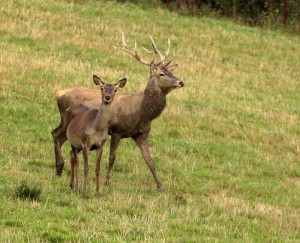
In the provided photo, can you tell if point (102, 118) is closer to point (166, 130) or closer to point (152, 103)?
point (152, 103)

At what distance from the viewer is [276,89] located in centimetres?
2508

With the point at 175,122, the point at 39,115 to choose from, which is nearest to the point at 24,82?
the point at 39,115

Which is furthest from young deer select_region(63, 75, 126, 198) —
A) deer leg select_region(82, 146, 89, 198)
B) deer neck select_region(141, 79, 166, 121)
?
deer neck select_region(141, 79, 166, 121)

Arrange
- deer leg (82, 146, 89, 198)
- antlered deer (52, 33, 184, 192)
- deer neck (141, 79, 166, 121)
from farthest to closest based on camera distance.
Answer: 1. deer neck (141, 79, 166, 121)
2. antlered deer (52, 33, 184, 192)
3. deer leg (82, 146, 89, 198)

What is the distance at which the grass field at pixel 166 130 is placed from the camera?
10.7 meters

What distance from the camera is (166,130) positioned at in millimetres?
18125

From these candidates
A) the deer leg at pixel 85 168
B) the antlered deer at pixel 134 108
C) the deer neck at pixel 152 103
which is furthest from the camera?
the deer neck at pixel 152 103

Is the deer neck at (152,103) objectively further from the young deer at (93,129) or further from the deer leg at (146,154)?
the young deer at (93,129)

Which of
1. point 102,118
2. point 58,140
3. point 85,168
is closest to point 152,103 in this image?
point 58,140

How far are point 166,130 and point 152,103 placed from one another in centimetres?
370

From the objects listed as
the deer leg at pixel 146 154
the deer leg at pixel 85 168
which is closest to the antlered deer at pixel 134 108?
the deer leg at pixel 146 154

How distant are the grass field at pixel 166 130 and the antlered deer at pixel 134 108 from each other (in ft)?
1.75

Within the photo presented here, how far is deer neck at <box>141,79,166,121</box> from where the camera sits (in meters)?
14.4

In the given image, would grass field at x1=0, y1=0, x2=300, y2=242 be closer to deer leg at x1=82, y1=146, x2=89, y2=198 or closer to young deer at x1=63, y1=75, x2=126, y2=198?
deer leg at x1=82, y1=146, x2=89, y2=198
